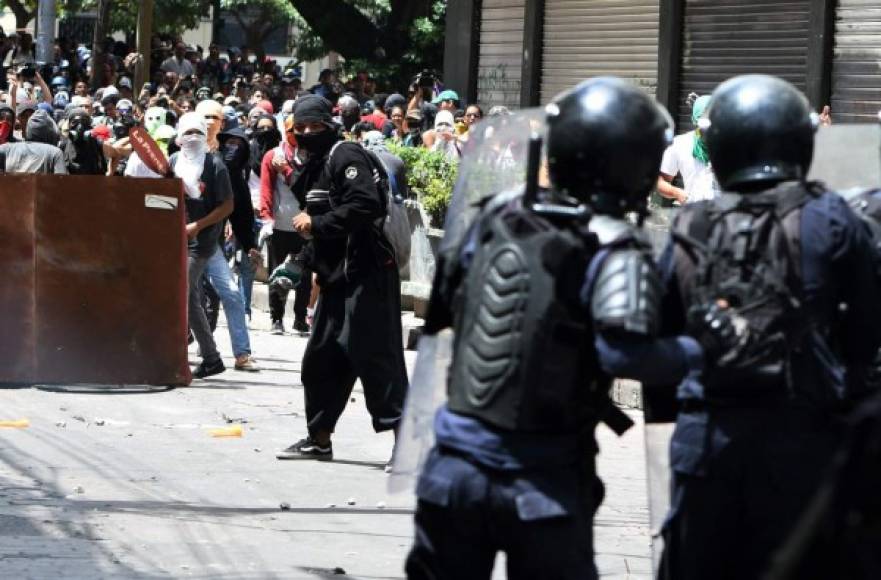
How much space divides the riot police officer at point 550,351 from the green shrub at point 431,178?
11.0 m

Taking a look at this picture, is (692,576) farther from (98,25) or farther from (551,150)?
(98,25)

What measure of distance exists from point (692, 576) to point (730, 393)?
0.43m

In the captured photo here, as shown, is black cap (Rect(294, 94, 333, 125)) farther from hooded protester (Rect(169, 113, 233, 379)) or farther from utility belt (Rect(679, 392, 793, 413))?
utility belt (Rect(679, 392, 793, 413))

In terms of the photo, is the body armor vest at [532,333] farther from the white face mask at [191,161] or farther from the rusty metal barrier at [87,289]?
the white face mask at [191,161]

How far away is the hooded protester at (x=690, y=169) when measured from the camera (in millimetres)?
10016

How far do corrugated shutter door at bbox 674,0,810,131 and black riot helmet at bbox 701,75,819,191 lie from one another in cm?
1272

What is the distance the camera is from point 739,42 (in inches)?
706

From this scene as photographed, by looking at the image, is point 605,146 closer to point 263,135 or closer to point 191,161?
point 191,161

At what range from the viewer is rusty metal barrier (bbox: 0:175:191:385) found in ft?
37.4

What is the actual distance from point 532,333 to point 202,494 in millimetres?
4442

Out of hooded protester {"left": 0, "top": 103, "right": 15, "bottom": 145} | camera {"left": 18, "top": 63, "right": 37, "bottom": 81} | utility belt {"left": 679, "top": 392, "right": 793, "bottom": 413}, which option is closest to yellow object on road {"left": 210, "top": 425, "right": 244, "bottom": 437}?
utility belt {"left": 679, "top": 392, "right": 793, "bottom": 413}

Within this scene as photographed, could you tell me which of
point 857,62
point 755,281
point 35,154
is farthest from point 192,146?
point 755,281

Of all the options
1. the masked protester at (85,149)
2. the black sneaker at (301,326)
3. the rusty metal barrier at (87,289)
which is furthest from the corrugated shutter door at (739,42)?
the rusty metal barrier at (87,289)

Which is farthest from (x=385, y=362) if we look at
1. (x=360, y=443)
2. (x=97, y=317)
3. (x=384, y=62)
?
(x=384, y=62)
